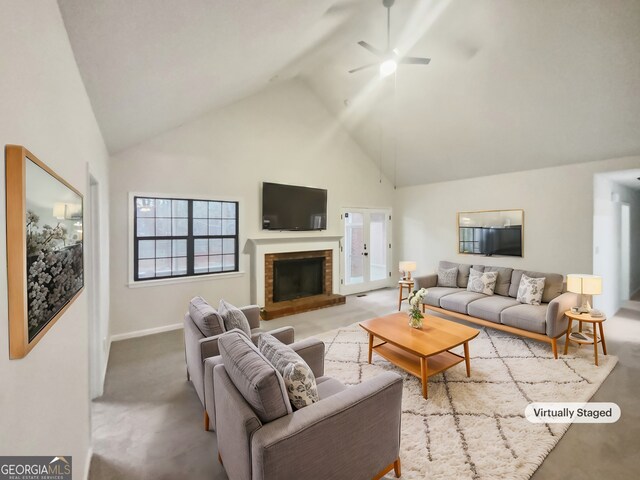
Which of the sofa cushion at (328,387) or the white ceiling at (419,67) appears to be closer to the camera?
the white ceiling at (419,67)

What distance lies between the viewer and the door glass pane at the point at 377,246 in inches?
281

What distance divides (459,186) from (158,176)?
544cm

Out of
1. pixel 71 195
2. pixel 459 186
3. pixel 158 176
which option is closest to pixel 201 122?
pixel 158 176

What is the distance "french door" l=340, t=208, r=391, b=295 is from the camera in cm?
664

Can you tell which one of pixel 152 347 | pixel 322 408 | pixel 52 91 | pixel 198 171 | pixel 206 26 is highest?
pixel 206 26

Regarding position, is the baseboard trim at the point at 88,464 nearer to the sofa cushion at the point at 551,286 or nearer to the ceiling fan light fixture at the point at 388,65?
the ceiling fan light fixture at the point at 388,65

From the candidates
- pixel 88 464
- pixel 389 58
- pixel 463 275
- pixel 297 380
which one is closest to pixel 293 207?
pixel 389 58

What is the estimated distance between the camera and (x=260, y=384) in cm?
144

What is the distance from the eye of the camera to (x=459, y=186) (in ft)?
19.9

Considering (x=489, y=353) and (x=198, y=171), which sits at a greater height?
(x=198, y=171)

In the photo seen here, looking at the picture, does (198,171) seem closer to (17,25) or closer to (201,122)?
(201,122)

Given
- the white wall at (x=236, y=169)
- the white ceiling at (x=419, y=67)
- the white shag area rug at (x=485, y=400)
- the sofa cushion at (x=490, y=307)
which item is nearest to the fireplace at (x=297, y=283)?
the white wall at (x=236, y=169)

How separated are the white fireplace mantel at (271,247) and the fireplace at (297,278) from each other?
25 centimetres

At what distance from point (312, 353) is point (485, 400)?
5.28 feet
